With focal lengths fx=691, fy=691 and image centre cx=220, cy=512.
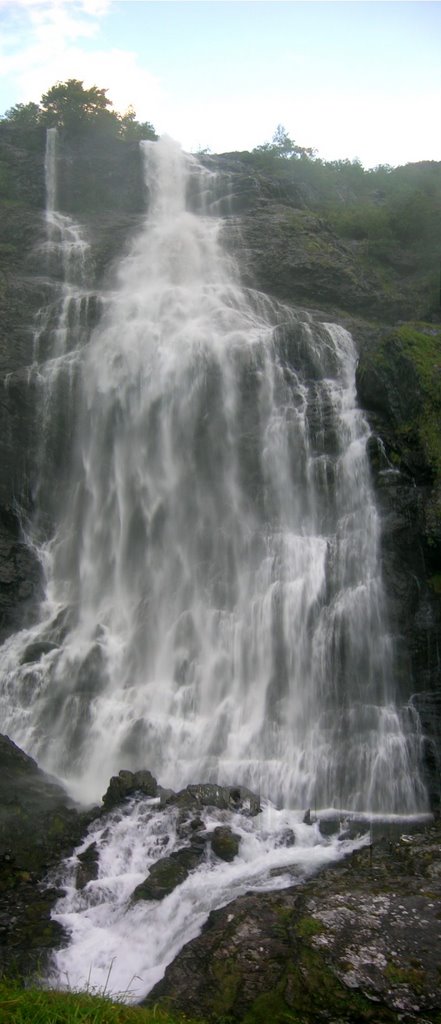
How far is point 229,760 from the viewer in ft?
49.1

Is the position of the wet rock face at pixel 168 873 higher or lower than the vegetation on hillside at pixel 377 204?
lower

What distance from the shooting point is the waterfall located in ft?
49.7

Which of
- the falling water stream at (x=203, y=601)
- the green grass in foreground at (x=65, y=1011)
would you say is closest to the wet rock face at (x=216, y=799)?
the falling water stream at (x=203, y=601)

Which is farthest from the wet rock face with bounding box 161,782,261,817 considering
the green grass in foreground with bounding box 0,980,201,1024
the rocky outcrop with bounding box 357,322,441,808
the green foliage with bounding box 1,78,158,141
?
the green foliage with bounding box 1,78,158,141

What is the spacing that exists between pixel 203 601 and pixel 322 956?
1175 cm

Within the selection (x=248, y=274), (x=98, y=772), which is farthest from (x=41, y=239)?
(x=98, y=772)

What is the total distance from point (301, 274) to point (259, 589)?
1503 cm

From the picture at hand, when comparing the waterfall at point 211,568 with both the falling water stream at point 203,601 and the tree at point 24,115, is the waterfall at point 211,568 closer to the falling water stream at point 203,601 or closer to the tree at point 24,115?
the falling water stream at point 203,601

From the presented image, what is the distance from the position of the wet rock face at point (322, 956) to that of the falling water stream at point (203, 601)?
3.05 feet

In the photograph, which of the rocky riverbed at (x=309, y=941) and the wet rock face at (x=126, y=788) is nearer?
Result: the rocky riverbed at (x=309, y=941)

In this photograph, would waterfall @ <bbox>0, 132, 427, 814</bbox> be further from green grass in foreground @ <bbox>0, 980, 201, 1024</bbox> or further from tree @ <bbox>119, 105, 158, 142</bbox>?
tree @ <bbox>119, 105, 158, 142</bbox>

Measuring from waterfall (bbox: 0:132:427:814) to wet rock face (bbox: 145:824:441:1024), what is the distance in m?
5.10

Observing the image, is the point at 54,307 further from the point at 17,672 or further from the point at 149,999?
the point at 149,999

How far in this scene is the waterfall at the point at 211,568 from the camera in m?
15.1
